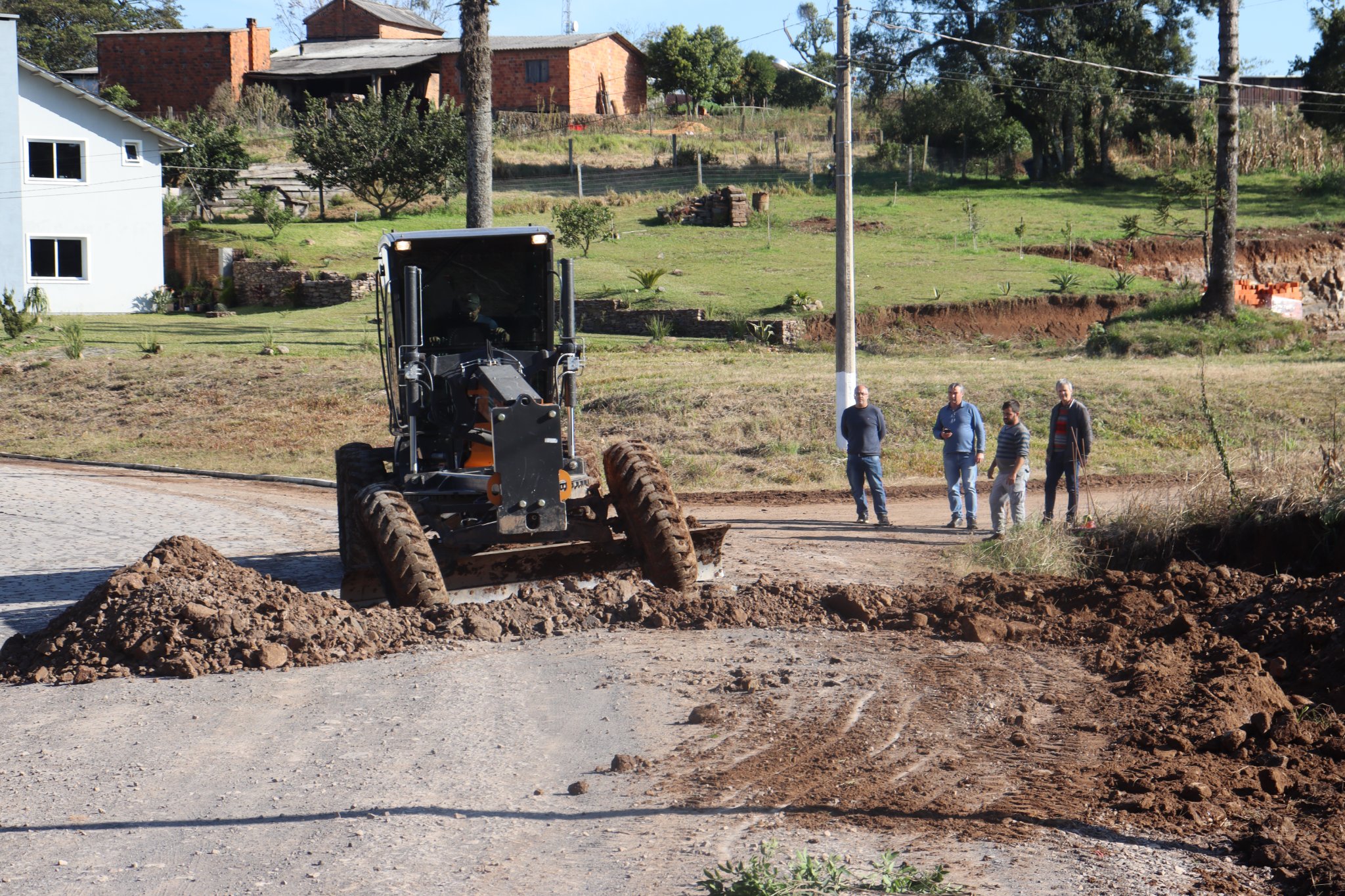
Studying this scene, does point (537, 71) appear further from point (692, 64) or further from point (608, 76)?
point (692, 64)

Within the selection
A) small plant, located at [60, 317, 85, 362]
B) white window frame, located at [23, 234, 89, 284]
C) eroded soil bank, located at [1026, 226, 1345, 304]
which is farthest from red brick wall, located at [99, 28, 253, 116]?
eroded soil bank, located at [1026, 226, 1345, 304]

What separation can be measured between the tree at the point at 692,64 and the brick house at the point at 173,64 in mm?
22374

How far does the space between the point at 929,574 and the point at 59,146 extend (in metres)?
36.3

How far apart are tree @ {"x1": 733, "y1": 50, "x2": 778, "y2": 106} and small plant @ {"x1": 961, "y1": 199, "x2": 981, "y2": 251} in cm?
3512

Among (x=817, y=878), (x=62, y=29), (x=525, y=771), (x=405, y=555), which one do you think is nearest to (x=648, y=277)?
(x=405, y=555)

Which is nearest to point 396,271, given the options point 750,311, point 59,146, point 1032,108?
point 750,311

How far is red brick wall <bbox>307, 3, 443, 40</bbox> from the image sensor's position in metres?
73.1

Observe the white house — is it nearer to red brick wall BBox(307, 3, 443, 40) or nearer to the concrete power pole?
the concrete power pole

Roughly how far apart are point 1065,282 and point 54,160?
30.1m

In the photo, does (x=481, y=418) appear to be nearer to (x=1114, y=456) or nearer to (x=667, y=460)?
(x=667, y=460)

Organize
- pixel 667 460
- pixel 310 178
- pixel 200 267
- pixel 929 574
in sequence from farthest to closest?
1. pixel 310 178
2. pixel 200 267
3. pixel 667 460
4. pixel 929 574

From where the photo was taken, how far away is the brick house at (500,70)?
61.4 meters

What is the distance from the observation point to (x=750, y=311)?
102 ft

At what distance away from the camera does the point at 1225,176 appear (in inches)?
1112
